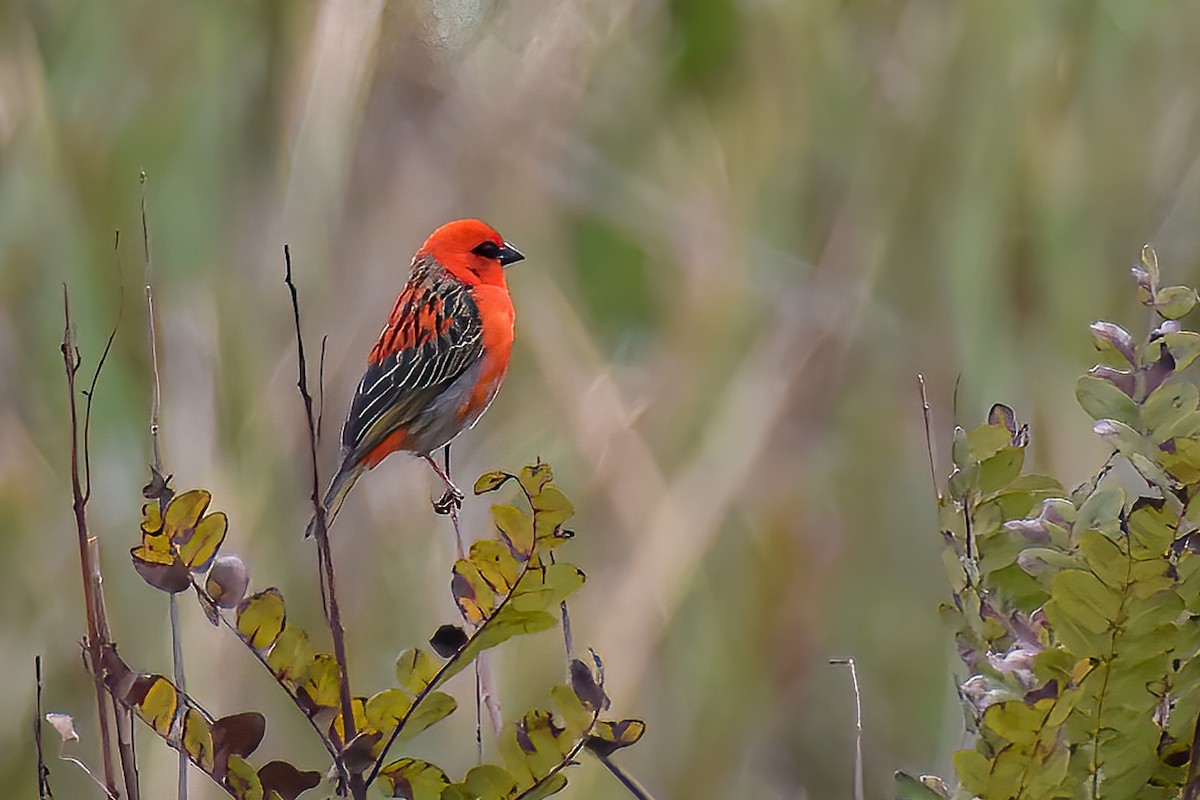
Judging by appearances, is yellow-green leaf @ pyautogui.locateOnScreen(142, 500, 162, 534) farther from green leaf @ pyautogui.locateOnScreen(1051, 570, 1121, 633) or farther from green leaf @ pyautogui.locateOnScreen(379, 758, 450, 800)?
green leaf @ pyautogui.locateOnScreen(1051, 570, 1121, 633)

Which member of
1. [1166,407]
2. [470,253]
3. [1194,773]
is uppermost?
[470,253]

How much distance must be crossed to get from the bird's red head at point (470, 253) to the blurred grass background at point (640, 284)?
0.53 ft

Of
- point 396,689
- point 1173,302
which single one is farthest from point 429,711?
point 1173,302

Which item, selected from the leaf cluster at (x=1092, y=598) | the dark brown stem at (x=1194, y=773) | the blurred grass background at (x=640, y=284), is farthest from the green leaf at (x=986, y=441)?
the blurred grass background at (x=640, y=284)

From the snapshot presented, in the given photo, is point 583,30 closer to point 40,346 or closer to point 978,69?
point 978,69

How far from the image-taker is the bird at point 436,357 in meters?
0.81

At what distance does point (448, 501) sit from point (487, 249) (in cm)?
16

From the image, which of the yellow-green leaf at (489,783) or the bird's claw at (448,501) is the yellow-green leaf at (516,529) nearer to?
the yellow-green leaf at (489,783)

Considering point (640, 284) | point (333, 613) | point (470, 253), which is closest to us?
point (333, 613)

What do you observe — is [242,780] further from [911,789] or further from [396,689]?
[911,789]

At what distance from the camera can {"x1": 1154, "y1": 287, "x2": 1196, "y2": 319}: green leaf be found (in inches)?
17.5

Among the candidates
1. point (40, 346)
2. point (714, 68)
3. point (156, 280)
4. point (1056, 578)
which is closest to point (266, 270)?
point (156, 280)

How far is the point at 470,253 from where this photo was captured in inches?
32.4

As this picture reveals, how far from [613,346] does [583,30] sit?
0.81ft
